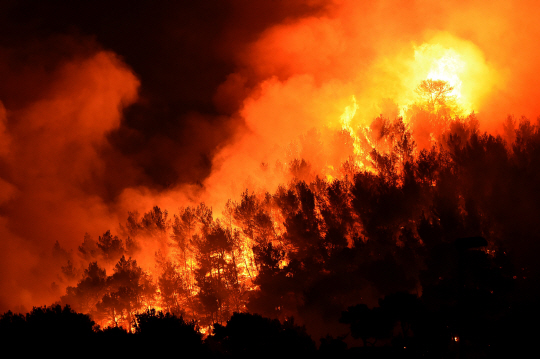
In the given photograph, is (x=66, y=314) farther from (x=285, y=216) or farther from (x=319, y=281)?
(x=285, y=216)

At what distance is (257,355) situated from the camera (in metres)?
13.3

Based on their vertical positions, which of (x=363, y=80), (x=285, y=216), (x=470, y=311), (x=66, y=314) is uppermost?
(x=363, y=80)

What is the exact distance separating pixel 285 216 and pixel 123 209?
952 inches

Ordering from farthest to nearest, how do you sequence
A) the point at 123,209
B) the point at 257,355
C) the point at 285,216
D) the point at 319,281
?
the point at 123,209, the point at 285,216, the point at 319,281, the point at 257,355

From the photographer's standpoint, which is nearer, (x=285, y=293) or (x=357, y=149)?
(x=285, y=293)

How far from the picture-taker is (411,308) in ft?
→ 45.0

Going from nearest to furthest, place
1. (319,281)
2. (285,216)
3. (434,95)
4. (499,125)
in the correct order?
(319,281)
(285,216)
(499,125)
(434,95)

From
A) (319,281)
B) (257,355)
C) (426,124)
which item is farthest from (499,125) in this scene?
(257,355)

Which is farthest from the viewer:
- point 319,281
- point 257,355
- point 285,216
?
point 285,216

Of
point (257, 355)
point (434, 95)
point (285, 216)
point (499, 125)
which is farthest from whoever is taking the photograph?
point (434, 95)

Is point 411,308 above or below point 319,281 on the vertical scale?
below

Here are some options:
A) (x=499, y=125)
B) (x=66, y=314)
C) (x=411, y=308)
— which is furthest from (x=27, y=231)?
(x=499, y=125)

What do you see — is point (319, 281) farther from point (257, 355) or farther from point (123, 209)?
point (123, 209)

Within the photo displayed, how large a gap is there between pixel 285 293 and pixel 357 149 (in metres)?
17.7
